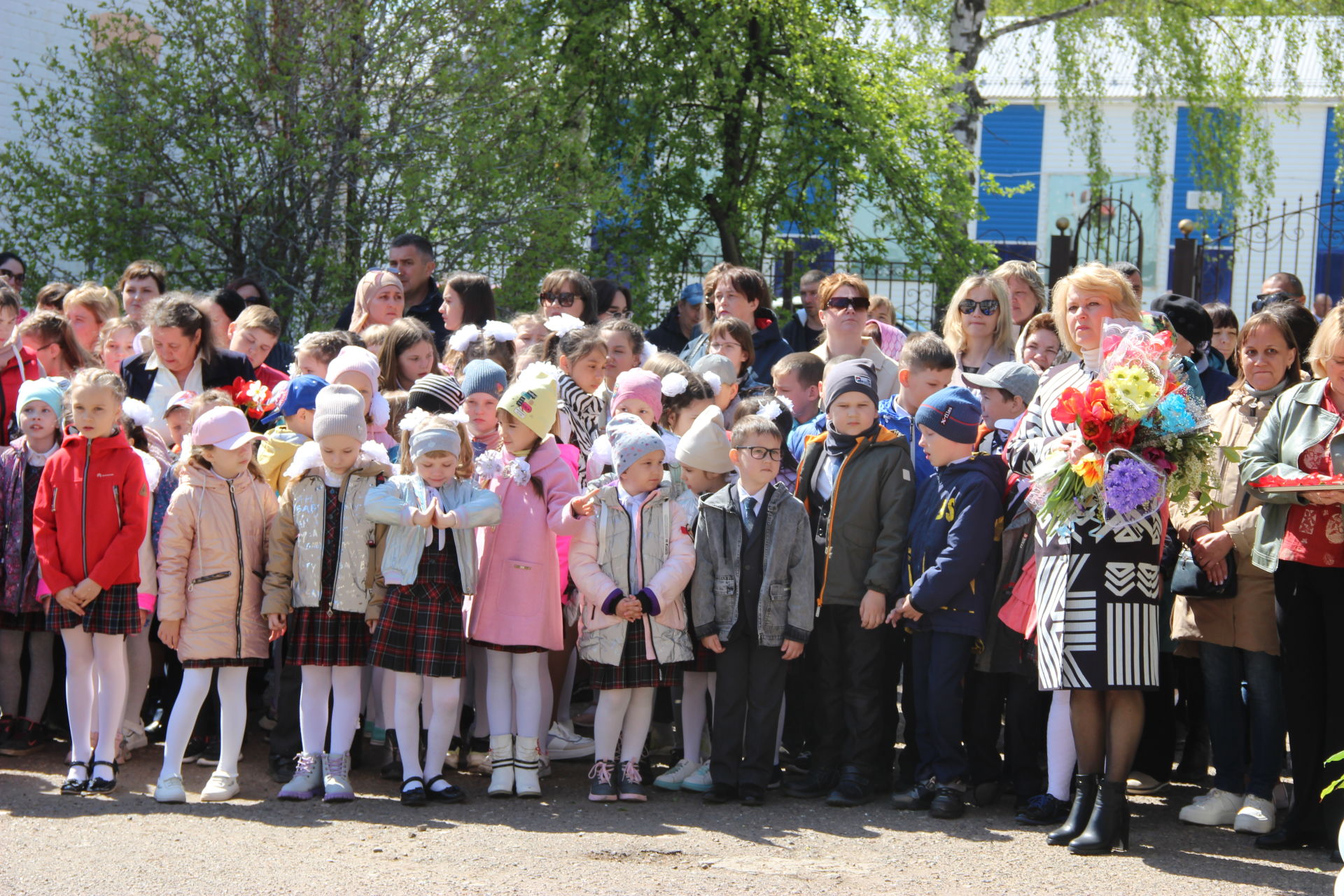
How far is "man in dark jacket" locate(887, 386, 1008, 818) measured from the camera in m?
5.46

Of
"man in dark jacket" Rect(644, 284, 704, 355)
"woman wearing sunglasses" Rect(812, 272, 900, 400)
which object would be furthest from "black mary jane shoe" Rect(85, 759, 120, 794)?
"man in dark jacket" Rect(644, 284, 704, 355)

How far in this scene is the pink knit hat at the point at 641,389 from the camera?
240 inches

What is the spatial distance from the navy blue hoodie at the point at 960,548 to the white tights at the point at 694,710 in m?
0.88

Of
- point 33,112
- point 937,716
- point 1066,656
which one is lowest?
point 937,716

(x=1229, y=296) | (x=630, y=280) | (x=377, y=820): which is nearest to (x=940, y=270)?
(x=630, y=280)

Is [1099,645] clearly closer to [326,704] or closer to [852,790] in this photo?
[852,790]

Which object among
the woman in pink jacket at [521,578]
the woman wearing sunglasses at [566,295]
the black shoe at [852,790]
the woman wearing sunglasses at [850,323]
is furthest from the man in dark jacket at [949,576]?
the woman wearing sunglasses at [566,295]

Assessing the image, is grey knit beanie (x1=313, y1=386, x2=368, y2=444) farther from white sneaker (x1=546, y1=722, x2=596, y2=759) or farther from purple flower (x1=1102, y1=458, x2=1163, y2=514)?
purple flower (x1=1102, y1=458, x2=1163, y2=514)

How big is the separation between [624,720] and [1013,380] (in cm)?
223

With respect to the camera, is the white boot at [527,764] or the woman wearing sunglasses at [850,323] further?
the woman wearing sunglasses at [850,323]

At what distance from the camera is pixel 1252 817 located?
5281mm

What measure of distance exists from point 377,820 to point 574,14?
341 inches

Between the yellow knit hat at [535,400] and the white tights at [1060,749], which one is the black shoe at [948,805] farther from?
the yellow knit hat at [535,400]

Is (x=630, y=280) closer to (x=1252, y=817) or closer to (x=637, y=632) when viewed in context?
(x=637, y=632)
